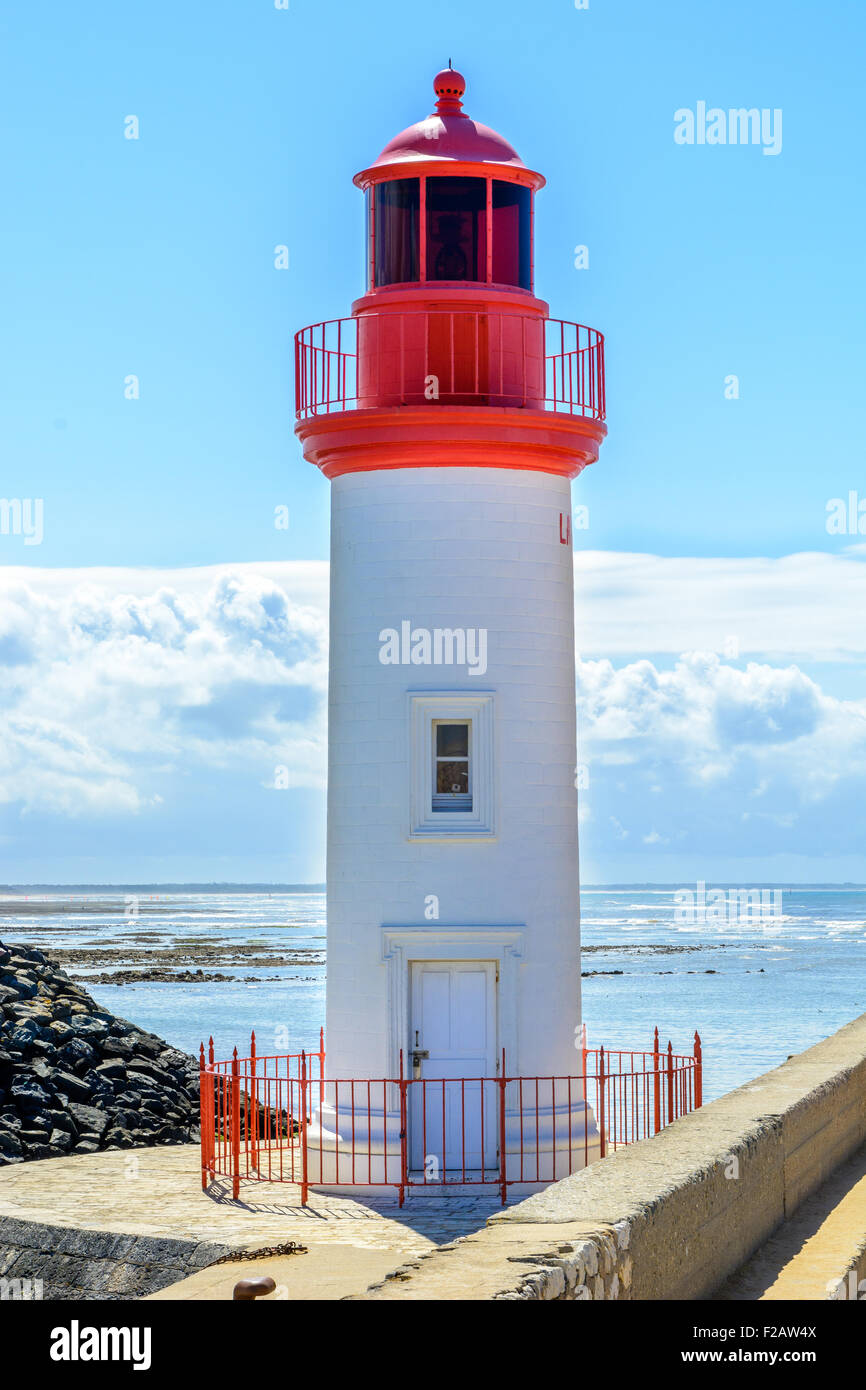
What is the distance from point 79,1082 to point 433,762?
17.5 feet

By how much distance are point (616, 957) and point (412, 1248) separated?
166 ft

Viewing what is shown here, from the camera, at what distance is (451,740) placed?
12.4 m

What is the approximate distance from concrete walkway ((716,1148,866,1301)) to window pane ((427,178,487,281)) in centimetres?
741

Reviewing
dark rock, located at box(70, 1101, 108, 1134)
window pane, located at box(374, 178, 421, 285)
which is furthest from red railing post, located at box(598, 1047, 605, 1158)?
window pane, located at box(374, 178, 421, 285)

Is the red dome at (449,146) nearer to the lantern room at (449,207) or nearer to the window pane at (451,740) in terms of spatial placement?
the lantern room at (449,207)

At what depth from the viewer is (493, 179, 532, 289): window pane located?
12.7 m

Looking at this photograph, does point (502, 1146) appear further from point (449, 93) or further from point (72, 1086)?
point (449, 93)

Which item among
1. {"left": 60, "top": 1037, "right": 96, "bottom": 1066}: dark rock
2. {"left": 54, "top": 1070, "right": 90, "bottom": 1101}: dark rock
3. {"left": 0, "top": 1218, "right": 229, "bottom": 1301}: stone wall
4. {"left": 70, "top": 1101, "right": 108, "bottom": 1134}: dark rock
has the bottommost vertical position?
{"left": 0, "top": 1218, "right": 229, "bottom": 1301}: stone wall

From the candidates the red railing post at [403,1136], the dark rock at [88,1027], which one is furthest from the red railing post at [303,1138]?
the dark rock at [88,1027]

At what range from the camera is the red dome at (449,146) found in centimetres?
1250

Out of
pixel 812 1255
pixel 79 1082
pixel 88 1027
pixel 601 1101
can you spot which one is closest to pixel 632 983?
pixel 88 1027

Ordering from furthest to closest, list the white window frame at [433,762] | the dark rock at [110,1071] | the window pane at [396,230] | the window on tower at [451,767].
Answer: the dark rock at [110,1071], the window pane at [396,230], the window on tower at [451,767], the white window frame at [433,762]

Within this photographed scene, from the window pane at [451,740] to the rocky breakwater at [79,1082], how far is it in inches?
189

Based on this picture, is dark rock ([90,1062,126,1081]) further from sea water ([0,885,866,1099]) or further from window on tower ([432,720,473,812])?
sea water ([0,885,866,1099])
